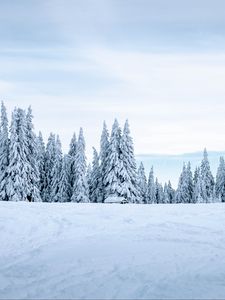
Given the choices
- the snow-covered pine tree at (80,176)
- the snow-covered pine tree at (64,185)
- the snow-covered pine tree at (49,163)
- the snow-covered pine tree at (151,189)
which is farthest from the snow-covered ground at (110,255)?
the snow-covered pine tree at (151,189)

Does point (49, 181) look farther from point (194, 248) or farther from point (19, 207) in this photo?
point (194, 248)

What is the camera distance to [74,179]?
6606 cm

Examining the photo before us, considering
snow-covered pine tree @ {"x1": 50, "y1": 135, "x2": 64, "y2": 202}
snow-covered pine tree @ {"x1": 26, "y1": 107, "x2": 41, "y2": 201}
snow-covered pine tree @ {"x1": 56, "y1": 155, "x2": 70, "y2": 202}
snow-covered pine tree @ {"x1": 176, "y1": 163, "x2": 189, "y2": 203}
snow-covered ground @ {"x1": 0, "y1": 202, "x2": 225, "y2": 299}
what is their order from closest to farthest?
snow-covered ground @ {"x1": 0, "y1": 202, "x2": 225, "y2": 299}
snow-covered pine tree @ {"x1": 26, "y1": 107, "x2": 41, "y2": 201}
snow-covered pine tree @ {"x1": 56, "y1": 155, "x2": 70, "y2": 202}
snow-covered pine tree @ {"x1": 50, "y1": 135, "x2": 64, "y2": 202}
snow-covered pine tree @ {"x1": 176, "y1": 163, "x2": 189, "y2": 203}

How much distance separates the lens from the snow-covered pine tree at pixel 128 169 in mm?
54969

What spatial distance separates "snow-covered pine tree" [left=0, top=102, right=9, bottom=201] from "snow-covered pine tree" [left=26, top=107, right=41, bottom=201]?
116 inches

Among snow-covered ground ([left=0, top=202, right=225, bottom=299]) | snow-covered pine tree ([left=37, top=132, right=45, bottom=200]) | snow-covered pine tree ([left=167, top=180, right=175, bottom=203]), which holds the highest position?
snow-covered pine tree ([left=37, top=132, right=45, bottom=200])

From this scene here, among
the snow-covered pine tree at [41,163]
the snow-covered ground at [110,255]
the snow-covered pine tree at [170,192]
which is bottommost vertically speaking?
the snow-covered ground at [110,255]

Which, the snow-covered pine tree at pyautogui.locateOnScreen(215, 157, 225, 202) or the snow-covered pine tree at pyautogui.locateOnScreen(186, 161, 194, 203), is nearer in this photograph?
the snow-covered pine tree at pyautogui.locateOnScreen(215, 157, 225, 202)

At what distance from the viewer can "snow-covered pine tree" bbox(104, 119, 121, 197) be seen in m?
55.4

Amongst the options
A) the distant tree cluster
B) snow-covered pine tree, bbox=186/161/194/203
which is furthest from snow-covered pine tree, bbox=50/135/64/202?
snow-covered pine tree, bbox=186/161/194/203

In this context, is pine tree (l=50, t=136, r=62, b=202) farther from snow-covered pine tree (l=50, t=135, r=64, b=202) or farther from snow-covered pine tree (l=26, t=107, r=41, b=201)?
snow-covered pine tree (l=26, t=107, r=41, b=201)

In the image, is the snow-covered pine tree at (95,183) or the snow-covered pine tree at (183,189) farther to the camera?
the snow-covered pine tree at (183,189)

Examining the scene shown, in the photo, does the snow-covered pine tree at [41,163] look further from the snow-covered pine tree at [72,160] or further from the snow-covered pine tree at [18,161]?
the snow-covered pine tree at [18,161]

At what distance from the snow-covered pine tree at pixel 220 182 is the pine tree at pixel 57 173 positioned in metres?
38.7
